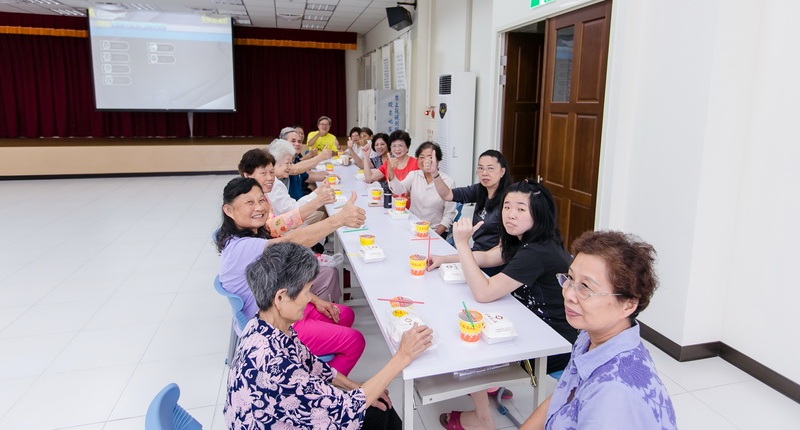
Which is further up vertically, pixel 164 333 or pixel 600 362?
pixel 600 362

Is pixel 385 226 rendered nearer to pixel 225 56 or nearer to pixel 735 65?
pixel 735 65

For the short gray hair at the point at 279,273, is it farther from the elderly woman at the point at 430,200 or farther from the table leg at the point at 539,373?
the elderly woman at the point at 430,200

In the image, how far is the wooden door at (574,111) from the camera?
3316mm

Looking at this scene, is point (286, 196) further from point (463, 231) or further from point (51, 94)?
point (51, 94)

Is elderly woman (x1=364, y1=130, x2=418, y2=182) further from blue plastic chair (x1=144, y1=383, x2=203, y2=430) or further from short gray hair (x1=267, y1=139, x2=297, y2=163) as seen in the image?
blue plastic chair (x1=144, y1=383, x2=203, y2=430)

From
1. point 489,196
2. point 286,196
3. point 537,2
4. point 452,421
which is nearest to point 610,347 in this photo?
point 452,421

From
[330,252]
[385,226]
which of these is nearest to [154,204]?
[330,252]

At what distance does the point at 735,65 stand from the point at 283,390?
8.79 feet

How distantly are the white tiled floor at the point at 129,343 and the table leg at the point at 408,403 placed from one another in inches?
30.0

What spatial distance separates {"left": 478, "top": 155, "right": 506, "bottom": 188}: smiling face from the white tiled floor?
1.21 meters

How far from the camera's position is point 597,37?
3.30 m

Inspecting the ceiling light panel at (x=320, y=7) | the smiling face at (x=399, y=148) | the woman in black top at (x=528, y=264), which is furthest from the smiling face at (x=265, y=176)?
the ceiling light panel at (x=320, y=7)

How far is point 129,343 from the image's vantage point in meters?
3.06

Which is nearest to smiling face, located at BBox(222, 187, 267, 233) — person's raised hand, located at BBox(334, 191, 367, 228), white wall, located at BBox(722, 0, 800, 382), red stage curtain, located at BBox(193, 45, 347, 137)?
person's raised hand, located at BBox(334, 191, 367, 228)
